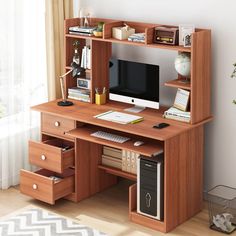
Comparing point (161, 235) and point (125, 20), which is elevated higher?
point (125, 20)

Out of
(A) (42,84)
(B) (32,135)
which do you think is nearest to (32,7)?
(A) (42,84)

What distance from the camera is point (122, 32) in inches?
180

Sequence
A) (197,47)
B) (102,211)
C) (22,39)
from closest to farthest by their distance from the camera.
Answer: (197,47) → (102,211) → (22,39)

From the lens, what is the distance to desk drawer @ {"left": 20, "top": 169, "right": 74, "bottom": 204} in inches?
180

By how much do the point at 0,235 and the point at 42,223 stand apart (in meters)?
0.33

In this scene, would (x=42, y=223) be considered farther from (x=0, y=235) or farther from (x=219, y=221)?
(x=219, y=221)

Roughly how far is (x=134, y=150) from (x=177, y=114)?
46 cm

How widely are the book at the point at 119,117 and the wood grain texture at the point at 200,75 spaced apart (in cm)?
42

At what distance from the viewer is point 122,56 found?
503 cm

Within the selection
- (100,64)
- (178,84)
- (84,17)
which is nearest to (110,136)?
(178,84)

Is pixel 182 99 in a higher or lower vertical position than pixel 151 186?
higher

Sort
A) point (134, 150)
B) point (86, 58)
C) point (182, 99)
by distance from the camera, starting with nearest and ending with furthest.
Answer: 1. point (134, 150)
2. point (182, 99)
3. point (86, 58)

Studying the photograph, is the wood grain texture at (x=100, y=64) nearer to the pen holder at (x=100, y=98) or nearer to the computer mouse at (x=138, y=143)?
the pen holder at (x=100, y=98)

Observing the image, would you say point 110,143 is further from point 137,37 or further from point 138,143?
point 137,37
